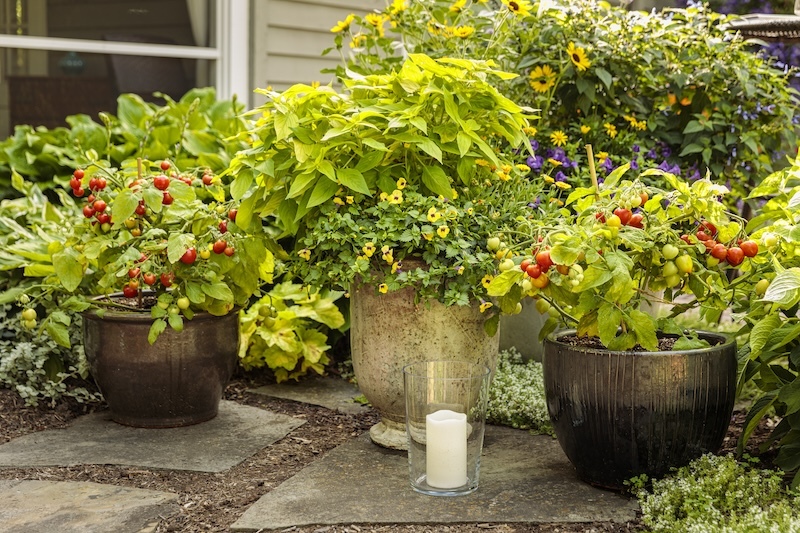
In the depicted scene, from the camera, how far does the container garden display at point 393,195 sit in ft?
8.21

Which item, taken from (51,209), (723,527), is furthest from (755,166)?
(51,209)

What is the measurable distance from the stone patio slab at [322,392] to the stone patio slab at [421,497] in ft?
1.67

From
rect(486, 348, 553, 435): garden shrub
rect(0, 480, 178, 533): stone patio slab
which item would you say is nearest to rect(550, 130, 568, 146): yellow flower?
rect(486, 348, 553, 435): garden shrub

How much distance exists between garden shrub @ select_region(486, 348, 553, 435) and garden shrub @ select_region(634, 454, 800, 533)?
63 cm

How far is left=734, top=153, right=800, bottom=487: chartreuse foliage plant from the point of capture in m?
2.15

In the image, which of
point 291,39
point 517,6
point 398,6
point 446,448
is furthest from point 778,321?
point 291,39

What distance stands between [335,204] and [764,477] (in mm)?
1293

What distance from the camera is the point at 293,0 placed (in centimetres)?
496

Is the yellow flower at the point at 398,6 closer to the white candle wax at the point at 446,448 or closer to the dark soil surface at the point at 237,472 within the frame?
the dark soil surface at the point at 237,472

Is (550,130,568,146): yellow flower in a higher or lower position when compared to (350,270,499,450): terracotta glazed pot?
higher

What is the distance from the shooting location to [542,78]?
3.65 m

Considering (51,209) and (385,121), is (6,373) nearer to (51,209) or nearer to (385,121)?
(51,209)

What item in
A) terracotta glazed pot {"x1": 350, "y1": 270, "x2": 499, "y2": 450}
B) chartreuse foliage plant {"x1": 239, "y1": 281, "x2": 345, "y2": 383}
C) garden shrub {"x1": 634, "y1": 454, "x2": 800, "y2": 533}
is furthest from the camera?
chartreuse foliage plant {"x1": 239, "y1": 281, "x2": 345, "y2": 383}

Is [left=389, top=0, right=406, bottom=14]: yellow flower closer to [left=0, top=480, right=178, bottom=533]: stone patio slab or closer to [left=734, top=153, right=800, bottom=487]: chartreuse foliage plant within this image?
[left=734, top=153, right=800, bottom=487]: chartreuse foliage plant
